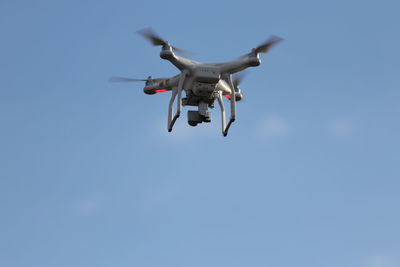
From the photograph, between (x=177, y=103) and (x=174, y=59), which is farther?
(x=177, y=103)

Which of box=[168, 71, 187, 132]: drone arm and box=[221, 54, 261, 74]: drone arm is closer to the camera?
box=[168, 71, 187, 132]: drone arm

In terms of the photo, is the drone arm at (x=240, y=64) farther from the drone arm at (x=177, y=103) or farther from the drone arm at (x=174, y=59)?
the drone arm at (x=177, y=103)

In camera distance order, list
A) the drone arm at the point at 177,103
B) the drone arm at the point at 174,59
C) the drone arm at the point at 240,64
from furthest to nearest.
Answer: the drone arm at the point at 240,64 → the drone arm at the point at 177,103 → the drone arm at the point at 174,59

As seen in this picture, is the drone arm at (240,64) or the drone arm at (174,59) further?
the drone arm at (240,64)

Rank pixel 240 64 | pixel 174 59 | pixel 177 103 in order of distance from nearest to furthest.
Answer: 1. pixel 174 59
2. pixel 177 103
3. pixel 240 64

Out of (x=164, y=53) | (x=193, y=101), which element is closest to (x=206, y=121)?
(x=193, y=101)

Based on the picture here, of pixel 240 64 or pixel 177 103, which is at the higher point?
pixel 240 64

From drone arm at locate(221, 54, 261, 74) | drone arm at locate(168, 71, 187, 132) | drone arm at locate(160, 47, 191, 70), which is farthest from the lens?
drone arm at locate(221, 54, 261, 74)

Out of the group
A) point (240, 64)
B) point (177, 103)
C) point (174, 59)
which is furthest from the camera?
point (240, 64)

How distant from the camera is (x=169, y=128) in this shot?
8181 cm

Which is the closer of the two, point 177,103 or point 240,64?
point 177,103

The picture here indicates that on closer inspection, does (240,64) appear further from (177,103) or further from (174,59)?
(177,103)

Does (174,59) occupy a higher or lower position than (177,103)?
higher

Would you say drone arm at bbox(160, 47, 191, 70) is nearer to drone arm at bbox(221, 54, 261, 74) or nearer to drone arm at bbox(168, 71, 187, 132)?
drone arm at bbox(168, 71, 187, 132)
